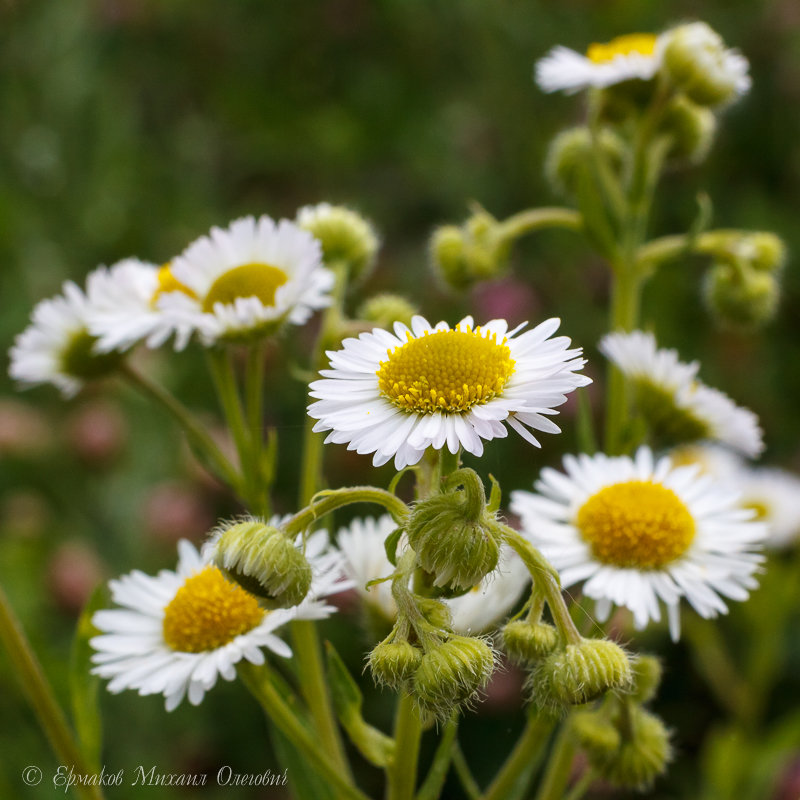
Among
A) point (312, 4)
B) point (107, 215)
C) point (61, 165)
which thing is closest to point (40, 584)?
point (107, 215)

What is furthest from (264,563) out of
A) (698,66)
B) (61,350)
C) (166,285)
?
(698,66)

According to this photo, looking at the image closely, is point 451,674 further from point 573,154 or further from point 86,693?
point 573,154

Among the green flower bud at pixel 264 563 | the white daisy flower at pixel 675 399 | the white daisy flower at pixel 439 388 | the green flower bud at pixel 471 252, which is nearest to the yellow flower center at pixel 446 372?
the white daisy flower at pixel 439 388

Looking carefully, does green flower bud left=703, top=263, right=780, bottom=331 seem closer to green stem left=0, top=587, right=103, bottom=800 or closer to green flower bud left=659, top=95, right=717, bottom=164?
green flower bud left=659, top=95, right=717, bottom=164

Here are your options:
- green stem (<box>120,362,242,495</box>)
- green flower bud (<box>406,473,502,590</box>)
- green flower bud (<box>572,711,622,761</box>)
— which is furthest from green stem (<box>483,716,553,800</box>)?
green stem (<box>120,362,242,495</box>)

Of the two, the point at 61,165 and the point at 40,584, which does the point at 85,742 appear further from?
the point at 61,165
